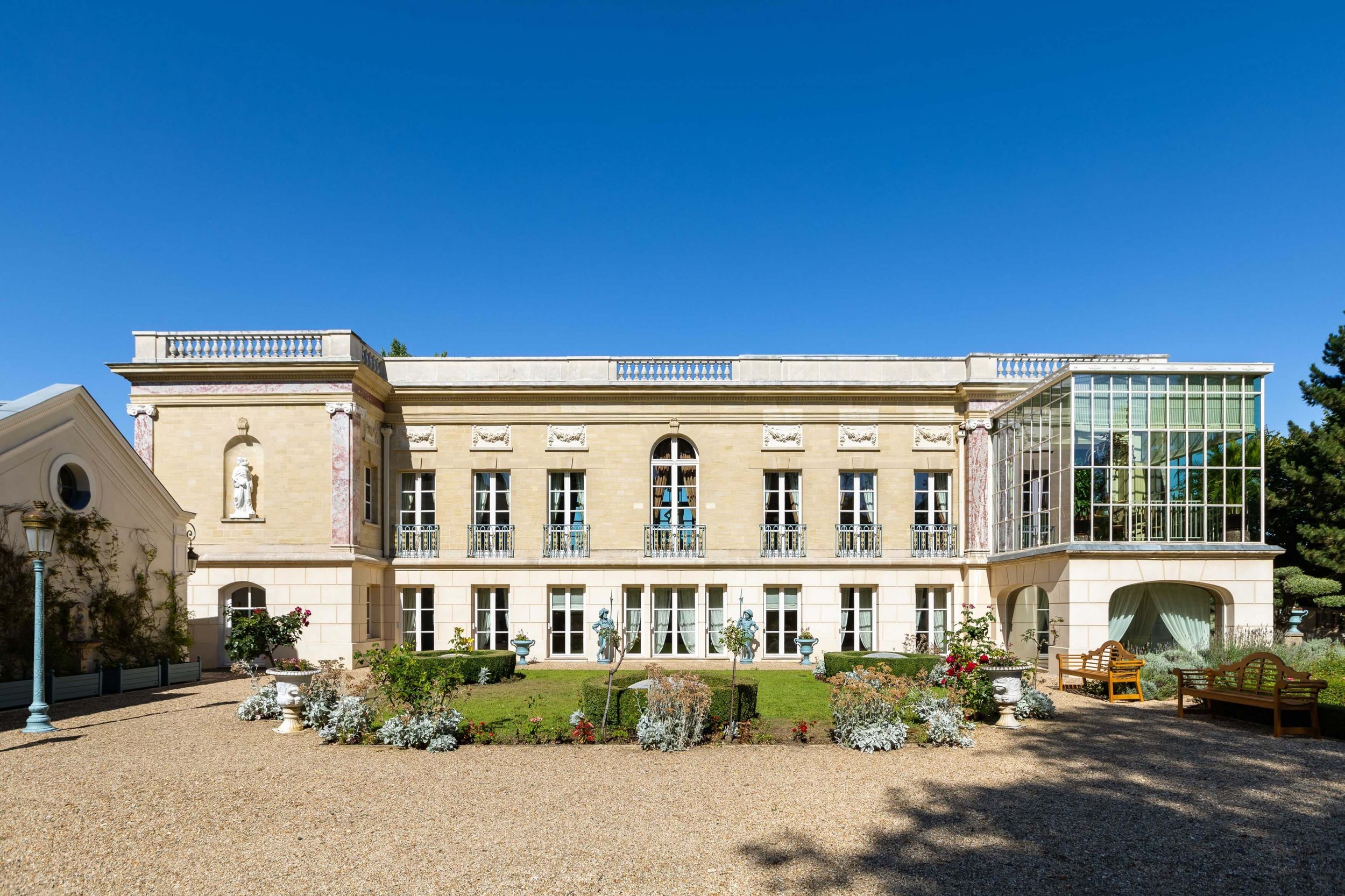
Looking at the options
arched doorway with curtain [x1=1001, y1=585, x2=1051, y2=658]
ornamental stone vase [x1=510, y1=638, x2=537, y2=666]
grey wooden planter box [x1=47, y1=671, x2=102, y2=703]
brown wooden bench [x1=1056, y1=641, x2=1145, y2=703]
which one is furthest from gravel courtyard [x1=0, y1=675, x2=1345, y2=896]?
ornamental stone vase [x1=510, y1=638, x2=537, y2=666]

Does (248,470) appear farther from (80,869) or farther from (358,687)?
(80,869)

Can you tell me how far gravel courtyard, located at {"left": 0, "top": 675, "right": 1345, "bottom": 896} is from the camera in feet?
19.9

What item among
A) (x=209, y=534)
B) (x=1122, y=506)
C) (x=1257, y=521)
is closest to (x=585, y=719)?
Result: (x=1122, y=506)

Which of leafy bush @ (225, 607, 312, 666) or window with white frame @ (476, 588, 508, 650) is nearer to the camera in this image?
leafy bush @ (225, 607, 312, 666)

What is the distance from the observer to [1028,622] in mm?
20438

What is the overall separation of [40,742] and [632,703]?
25.2ft

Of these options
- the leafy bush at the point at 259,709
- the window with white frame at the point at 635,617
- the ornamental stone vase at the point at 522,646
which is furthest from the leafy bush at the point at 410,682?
the window with white frame at the point at 635,617

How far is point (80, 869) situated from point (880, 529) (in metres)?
19.1

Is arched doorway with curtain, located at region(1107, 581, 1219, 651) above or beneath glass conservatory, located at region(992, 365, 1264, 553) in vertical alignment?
beneath

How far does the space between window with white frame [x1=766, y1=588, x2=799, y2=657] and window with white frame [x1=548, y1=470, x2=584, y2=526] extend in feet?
18.1

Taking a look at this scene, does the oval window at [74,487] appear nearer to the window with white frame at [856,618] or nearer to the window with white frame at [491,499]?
the window with white frame at [491,499]

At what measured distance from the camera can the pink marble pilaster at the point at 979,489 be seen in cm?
2200

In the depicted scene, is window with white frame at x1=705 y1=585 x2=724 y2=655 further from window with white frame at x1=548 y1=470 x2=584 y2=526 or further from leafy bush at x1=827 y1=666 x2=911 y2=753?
leafy bush at x1=827 y1=666 x2=911 y2=753

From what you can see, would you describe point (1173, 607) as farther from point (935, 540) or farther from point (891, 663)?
point (891, 663)
